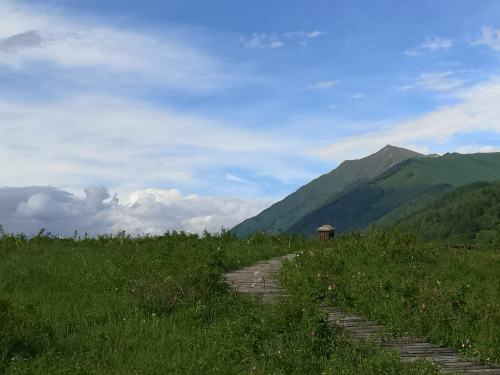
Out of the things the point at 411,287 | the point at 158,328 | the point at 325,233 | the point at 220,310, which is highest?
the point at 325,233

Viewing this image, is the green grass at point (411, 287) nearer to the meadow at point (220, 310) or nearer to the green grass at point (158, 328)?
the meadow at point (220, 310)

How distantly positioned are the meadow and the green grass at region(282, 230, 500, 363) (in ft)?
0.14

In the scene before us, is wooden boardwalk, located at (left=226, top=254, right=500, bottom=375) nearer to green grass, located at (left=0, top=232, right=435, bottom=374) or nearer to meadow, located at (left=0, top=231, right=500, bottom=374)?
meadow, located at (left=0, top=231, right=500, bottom=374)

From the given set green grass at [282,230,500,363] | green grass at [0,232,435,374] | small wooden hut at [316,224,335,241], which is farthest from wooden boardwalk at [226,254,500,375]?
small wooden hut at [316,224,335,241]

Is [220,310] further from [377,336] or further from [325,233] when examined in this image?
[325,233]

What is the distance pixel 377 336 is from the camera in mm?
11484

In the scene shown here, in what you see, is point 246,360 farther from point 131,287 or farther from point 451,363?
point 131,287

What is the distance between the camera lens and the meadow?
31.1 feet

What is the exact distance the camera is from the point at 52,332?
11.0 m

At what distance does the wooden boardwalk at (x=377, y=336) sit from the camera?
998 centimetres

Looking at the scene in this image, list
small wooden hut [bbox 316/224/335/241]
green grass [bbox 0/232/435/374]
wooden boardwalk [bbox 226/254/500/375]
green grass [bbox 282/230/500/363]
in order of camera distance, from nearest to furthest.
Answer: green grass [bbox 0/232/435/374] → wooden boardwalk [bbox 226/254/500/375] → green grass [bbox 282/230/500/363] → small wooden hut [bbox 316/224/335/241]

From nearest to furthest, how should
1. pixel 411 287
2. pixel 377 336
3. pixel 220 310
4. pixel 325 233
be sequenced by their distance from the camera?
1. pixel 377 336
2. pixel 220 310
3. pixel 411 287
4. pixel 325 233

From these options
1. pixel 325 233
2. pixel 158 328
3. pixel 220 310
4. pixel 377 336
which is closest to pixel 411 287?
pixel 377 336

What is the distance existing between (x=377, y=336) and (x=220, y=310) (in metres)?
3.60
